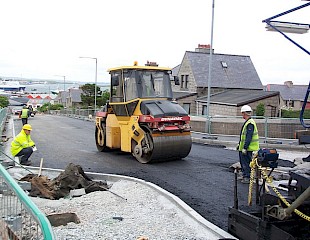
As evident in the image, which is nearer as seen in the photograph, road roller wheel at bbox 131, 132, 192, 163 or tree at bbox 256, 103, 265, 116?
road roller wheel at bbox 131, 132, 192, 163

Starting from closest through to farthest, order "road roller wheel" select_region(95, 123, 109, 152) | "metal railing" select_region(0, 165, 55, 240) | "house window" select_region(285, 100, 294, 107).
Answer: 1. "metal railing" select_region(0, 165, 55, 240)
2. "road roller wheel" select_region(95, 123, 109, 152)
3. "house window" select_region(285, 100, 294, 107)

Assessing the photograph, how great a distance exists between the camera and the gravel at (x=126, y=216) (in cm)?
527

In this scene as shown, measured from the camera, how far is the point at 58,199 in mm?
7293

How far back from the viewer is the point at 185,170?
9.73 m

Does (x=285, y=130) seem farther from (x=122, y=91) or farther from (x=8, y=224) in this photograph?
(x=8, y=224)

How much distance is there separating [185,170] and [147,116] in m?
1.71

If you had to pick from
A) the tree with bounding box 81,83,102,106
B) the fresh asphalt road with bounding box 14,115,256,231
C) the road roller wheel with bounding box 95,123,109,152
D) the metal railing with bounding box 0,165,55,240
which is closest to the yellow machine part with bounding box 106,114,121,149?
the fresh asphalt road with bounding box 14,115,256,231

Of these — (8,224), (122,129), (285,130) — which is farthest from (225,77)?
(8,224)

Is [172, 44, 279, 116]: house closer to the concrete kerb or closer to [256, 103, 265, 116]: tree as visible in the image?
[256, 103, 265, 116]: tree

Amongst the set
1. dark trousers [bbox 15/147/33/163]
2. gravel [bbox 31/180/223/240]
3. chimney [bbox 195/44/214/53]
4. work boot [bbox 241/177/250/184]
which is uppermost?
chimney [bbox 195/44/214/53]

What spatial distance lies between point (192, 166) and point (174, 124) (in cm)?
122

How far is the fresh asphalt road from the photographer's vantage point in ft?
22.6

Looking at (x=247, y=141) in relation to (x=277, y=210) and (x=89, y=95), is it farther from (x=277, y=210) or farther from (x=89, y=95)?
(x=89, y=95)

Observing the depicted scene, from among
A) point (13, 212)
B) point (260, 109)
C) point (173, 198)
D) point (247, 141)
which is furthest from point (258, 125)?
point (13, 212)
